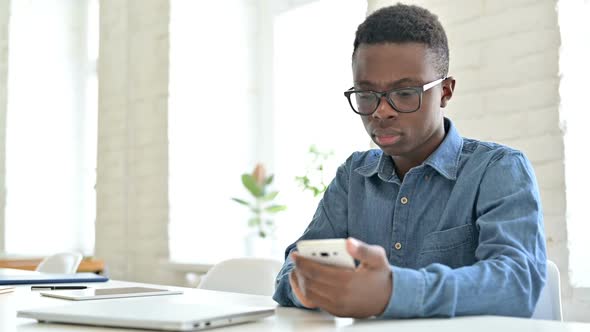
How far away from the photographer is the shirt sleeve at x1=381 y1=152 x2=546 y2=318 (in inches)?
36.4

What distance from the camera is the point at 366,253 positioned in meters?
0.87

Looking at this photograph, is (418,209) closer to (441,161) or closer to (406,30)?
(441,161)

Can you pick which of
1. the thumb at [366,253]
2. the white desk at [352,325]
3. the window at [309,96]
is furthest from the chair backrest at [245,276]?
the window at [309,96]

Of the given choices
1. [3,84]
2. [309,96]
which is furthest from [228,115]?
[3,84]

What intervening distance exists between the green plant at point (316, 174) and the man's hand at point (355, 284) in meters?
2.01

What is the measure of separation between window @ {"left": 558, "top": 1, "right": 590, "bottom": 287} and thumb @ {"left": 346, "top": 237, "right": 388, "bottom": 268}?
1051 mm

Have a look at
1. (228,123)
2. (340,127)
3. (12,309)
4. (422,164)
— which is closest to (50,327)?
(12,309)

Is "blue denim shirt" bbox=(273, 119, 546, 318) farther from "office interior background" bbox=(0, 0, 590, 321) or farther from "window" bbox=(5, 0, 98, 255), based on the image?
"window" bbox=(5, 0, 98, 255)

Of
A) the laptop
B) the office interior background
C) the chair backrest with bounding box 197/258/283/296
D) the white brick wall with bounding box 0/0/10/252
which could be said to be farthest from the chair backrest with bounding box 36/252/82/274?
the white brick wall with bounding box 0/0/10/252

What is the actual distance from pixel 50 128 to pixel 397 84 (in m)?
4.01

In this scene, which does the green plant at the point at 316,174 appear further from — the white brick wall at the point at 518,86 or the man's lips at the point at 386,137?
the man's lips at the point at 386,137

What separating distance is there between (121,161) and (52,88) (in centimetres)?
129

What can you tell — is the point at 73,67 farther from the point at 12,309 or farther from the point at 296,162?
the point at 12,309

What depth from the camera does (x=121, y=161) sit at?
3.81 meters
